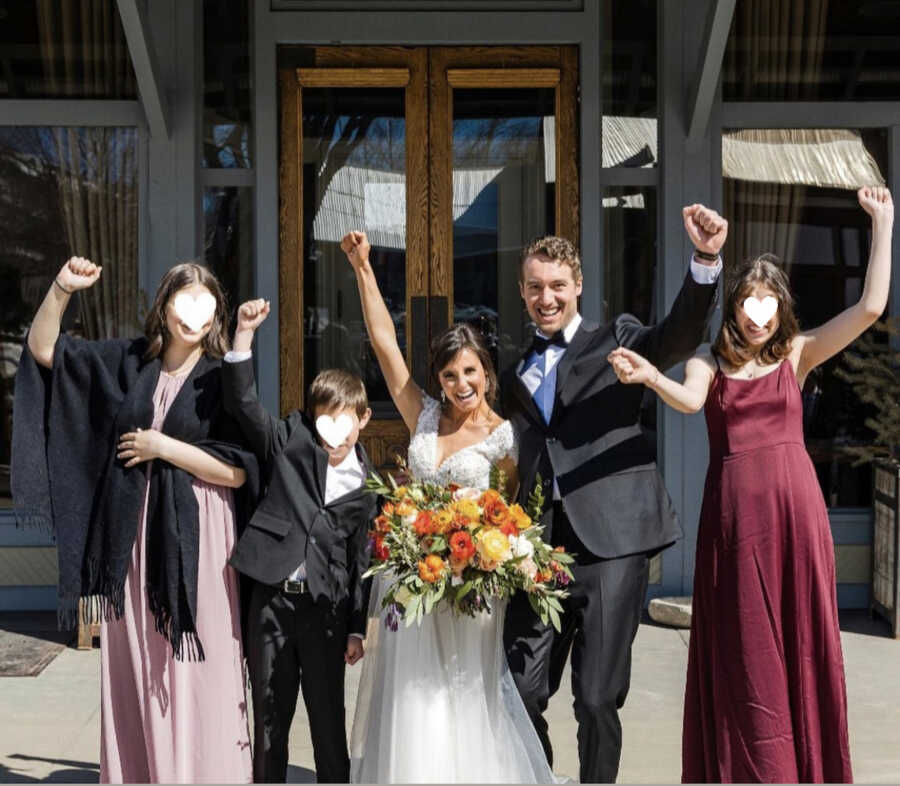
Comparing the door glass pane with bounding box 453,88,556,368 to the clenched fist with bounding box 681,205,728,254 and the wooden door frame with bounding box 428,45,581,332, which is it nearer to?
the wooden door frame with bounding box 428,45,581,332

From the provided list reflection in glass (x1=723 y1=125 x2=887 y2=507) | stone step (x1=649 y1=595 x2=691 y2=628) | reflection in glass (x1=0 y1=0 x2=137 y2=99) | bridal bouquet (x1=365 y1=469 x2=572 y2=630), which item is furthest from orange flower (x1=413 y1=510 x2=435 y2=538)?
reflection in glass (x1=0 y1=0 x2=137 y2=99)

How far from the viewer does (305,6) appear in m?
7.19

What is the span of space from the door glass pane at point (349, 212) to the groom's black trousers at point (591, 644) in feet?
11.8

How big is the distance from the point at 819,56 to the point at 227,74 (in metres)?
3.27

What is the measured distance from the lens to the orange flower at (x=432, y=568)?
141 inches

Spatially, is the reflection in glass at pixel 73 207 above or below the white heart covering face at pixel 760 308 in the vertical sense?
above

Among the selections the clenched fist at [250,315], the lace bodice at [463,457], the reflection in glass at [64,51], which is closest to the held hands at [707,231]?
the lace bodice at [463,457]

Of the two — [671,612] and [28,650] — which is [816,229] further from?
[28,650]

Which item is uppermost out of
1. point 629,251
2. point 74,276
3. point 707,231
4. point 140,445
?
point 629,251

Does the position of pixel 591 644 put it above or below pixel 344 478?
below

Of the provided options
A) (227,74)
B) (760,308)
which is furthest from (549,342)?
(227,74)

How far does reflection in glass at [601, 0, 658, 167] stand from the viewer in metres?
7.27

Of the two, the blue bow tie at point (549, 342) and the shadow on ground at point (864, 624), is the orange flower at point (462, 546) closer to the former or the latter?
the blue bow tie at point (549, 342)

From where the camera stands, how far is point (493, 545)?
3.52 metres
